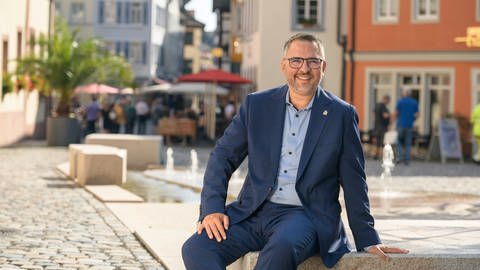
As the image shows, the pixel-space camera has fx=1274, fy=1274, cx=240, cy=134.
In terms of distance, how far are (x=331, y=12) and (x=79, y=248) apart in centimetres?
2907

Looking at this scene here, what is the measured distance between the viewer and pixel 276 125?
6.16m

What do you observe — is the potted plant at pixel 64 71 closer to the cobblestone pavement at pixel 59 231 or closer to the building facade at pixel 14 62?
the building facade at pixel 14 62

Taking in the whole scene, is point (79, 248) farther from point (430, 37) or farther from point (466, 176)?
point (430, 37)


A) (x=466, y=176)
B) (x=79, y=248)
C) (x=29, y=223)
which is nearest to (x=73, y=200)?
(x=29, y=223)

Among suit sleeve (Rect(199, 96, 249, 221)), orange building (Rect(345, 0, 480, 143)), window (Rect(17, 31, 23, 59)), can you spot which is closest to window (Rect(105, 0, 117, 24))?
window (Rect(17, 31, 23, 59))

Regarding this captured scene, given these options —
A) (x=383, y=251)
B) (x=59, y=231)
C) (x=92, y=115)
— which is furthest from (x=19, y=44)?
(x=383, y=251)

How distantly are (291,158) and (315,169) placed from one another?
14cm

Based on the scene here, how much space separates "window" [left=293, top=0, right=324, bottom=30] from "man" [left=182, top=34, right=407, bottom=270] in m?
32.6

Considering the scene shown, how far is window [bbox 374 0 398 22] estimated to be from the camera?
35.1 m

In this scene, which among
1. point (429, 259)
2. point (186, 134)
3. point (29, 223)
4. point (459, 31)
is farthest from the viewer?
point (186, 134)

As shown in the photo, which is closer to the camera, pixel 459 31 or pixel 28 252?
pixel 28 252

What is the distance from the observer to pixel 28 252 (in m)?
9.74

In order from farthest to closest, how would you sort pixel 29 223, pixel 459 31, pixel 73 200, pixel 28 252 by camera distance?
pixel 459 31 → pixel 73 200 → pixel 29 223 → pixel 28 252

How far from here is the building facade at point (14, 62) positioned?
3228 centimetres
